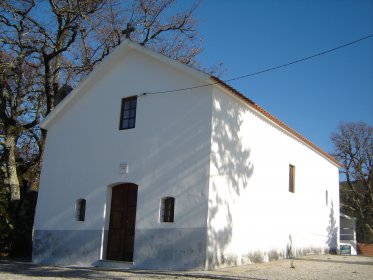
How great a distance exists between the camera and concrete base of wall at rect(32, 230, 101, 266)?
48.1ft

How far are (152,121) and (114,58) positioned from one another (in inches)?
124

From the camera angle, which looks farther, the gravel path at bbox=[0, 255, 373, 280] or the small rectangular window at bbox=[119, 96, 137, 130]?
the small rectangular window at bbox=[119, 96, 137, 130]

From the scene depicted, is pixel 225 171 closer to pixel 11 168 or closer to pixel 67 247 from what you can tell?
pixel 67 247

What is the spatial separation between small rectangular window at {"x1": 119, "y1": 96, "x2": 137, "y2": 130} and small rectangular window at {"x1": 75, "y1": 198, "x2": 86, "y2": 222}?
2.97 meters

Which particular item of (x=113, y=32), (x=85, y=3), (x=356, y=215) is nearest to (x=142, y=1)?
(x=113, y=32)

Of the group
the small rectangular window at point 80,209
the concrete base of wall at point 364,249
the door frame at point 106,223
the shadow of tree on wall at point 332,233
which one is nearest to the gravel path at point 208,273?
the door frame at point 106,223

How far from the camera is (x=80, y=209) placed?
621 inches

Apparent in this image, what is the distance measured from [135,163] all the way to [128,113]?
197 cm

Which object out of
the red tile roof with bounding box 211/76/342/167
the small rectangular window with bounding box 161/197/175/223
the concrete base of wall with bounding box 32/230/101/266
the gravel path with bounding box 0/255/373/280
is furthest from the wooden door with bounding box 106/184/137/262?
the red tile roof with bounding box 211/76/342/167

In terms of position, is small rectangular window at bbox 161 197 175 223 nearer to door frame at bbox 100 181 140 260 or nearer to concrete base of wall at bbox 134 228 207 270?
concrete base of wall at bbox 134 228 207 270

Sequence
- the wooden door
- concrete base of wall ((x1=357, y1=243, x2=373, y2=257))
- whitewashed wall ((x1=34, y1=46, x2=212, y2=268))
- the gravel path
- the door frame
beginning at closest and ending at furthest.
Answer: the gravel path → whitewashed wall ((x1=34, y1=46, x2=212, y2=268)) → the wooden door → the door frame → concrete base of wall ((x1=357, y1=243, x2=373, y2=257))

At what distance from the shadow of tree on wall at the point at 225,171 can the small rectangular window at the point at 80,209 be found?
207 inches

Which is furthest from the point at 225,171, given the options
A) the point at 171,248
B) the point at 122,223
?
the point at 122,223

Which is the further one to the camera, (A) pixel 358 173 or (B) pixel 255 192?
(A) pixel 358 173
